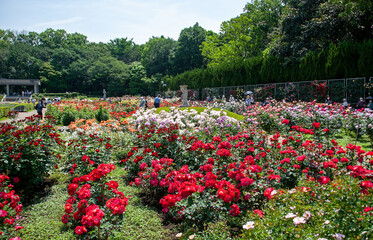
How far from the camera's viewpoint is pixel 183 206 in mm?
2994

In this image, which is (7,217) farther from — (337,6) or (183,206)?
(337,6)

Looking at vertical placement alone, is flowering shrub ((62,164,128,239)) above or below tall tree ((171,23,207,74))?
below

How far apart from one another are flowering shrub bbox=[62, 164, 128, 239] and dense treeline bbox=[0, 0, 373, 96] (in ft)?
51.4

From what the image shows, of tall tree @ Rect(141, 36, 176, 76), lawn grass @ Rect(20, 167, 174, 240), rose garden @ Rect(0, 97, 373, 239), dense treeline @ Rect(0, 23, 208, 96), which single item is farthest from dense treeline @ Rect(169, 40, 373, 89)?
tall tree @ Rect(141, 36, 176, 76)

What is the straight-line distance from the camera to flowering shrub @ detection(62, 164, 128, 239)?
8.47 ft

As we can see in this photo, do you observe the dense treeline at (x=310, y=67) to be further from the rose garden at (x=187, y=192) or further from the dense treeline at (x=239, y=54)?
the rose garden at (x=187, y=192)

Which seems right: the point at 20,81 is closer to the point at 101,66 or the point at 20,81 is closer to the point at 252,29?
the point at 101,66

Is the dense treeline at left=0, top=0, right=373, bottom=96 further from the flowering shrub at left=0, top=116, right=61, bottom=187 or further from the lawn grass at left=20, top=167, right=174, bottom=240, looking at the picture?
the flowering shrub at left=0, top=116, right=61, bottom=187

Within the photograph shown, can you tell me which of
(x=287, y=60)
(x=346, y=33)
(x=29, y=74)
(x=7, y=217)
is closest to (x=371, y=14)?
(x=346, y=33)

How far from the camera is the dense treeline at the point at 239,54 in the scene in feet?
50.1

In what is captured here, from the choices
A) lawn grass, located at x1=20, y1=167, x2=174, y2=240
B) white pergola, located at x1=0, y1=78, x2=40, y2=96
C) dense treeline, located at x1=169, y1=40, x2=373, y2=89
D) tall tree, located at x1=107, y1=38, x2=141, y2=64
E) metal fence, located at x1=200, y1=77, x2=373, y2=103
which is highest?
tall tree, located at x1=107, y1=38, x2=141, y2=64

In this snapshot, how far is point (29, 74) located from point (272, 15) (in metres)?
52.8

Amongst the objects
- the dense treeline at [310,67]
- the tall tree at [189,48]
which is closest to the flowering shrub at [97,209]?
the dense treeline at [310,67]

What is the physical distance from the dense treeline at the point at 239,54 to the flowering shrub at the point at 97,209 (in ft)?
51.4
